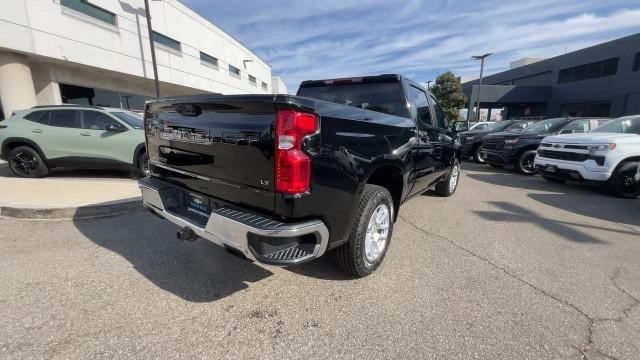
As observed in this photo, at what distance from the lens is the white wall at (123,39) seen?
10.5 metres

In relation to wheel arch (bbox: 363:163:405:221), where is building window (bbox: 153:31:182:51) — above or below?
above

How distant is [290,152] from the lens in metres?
1.85

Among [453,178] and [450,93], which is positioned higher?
[450,93]

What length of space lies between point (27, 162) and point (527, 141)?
1258 centimetres

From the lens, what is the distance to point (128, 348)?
1.86m

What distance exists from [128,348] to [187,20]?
23.5m

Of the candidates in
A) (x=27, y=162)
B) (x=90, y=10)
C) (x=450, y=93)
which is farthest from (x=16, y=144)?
(x=450, y=93)

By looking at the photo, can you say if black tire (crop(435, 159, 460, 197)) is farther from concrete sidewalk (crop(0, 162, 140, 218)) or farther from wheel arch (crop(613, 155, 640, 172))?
→ concrete sidewalk (crop(0, 162, 140, 218))

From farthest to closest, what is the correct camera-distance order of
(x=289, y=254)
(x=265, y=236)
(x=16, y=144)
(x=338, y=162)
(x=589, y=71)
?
(x=589, y=71), (x=16, y=144), (x=338, y=162), (x=289, y=254), (x=265, y=236)

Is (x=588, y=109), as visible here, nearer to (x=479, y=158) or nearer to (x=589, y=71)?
(x=589, y=71)

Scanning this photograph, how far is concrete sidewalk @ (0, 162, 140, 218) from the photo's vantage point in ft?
13.4

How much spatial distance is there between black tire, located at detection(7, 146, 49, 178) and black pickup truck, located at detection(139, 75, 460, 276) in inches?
209

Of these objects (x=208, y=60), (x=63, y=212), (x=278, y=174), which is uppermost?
(x=208, y=60)

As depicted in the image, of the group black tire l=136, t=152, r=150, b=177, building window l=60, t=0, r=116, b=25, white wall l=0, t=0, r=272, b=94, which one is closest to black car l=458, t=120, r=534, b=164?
black tire l=136, t=152, r=150, b=177
